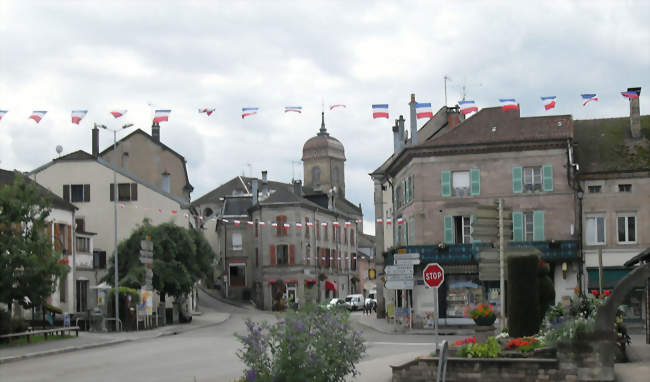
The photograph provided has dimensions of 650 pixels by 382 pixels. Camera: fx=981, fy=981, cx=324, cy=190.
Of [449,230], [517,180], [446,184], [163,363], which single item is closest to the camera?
[163,363]

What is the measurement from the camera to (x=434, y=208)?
47906 millimetres

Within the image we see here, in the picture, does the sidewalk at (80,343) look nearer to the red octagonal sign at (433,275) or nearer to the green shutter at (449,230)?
the red octagonal sign at (433,275)

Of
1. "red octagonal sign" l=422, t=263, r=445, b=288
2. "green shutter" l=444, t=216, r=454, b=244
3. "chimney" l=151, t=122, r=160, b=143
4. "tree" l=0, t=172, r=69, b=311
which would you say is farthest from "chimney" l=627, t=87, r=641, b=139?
"chimney" l=151, t=122, r=160, b=143

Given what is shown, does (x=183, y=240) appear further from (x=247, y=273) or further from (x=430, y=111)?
(x=247, y=273)

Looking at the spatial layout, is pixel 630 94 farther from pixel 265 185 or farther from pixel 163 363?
pixel 265 185

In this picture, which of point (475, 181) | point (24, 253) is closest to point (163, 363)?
point (24, 253)

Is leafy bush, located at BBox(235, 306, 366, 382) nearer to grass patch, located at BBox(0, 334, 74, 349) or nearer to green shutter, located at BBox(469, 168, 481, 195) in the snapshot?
grass patch, located at BBox(0, 334, 74, 349)

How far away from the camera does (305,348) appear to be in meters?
15.3

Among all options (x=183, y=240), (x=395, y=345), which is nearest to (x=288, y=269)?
(x=183, y=240)

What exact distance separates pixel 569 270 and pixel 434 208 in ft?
23.0

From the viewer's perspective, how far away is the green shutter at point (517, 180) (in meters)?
46.7

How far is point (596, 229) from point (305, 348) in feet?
109

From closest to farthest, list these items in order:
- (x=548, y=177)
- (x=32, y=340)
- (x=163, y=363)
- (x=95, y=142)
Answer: (x=163, y=363)
(x=32, y=340)
(x=548, y=177)
(x=95, y=142)

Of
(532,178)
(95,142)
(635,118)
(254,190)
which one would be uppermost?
(95,142)
